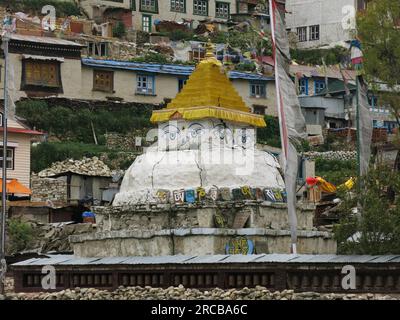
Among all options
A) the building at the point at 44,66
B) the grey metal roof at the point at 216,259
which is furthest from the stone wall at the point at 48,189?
the grey metal roof at the point at 216,259

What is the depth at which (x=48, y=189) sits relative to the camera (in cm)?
6856

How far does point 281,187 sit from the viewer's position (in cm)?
4647

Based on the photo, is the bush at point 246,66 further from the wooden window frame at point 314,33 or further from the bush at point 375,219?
the bush at point 375,219

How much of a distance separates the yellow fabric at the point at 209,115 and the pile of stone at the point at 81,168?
22.1 metres

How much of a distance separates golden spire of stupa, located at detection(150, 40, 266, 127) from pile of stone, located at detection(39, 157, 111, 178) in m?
22.1

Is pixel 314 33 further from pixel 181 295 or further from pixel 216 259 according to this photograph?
pixel 181 295

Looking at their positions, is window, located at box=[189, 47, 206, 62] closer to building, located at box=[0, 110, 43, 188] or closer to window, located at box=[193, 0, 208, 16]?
window, located at box=[193, 0, 208, 16]

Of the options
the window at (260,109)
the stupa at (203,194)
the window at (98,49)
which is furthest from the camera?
the window at (98,49)

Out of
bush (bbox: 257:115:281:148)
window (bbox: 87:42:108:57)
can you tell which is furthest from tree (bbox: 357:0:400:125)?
window (bbox: 87:42:108:57)

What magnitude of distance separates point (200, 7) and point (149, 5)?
405 centimetres

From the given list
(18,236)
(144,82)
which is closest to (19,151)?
(18,236)

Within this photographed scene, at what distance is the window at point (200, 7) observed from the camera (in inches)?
3885
